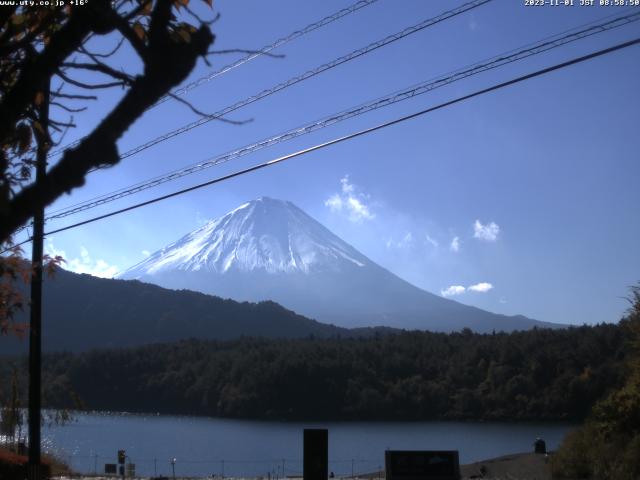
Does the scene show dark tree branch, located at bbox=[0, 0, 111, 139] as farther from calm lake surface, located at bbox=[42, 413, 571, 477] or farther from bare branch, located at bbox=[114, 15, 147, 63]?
calm lake surface, located at bbox=[42, 413, 571, 477]

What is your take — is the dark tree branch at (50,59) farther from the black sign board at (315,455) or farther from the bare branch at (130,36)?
the black sign board at (315,455)

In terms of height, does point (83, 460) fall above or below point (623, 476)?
below

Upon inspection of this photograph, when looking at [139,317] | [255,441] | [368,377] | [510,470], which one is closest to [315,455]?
[510,470]

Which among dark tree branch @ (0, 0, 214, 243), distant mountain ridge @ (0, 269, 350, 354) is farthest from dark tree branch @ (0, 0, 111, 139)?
distant mountain ridge @ (0, 269, 350, 354)

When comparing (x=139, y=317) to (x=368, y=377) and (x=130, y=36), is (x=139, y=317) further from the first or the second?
(x=130, y=36)

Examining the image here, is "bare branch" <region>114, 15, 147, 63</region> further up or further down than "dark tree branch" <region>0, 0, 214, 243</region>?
further up

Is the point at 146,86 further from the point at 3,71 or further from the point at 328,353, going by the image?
the point at 328,353

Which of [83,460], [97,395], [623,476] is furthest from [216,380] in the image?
[623,476]
